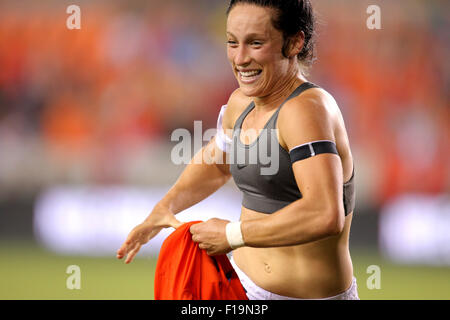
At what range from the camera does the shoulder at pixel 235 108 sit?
232 centimetres

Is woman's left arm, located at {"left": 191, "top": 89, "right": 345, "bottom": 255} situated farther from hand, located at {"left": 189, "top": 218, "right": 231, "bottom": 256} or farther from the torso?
the torso

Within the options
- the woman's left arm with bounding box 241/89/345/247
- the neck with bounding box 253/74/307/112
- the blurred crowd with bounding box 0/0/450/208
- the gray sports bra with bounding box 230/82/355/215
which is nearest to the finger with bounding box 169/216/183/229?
the gray sports bra with bounding box 230/82/355/215

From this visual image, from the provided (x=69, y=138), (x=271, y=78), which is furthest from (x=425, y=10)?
(x=271, y=78)

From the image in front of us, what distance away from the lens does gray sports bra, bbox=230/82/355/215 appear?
1943mm

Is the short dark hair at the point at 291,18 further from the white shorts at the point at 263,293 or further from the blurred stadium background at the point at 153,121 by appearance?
the blurred stadium background at the point at 153,121

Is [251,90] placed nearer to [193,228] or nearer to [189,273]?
[193,228]

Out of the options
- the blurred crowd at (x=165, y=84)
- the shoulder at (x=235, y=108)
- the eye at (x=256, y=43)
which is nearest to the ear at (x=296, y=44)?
the eye at (x=256, y=43)

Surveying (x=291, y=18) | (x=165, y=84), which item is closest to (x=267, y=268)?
(x=291, y=18)

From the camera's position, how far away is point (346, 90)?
643 centimetres

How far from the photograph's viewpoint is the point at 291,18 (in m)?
1.98

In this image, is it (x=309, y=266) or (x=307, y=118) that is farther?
(x=309, y=266)

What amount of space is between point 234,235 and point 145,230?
517 millimetres

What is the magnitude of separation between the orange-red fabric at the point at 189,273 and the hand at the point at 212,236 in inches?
1.9

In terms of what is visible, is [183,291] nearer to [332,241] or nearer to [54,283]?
[332,241]
